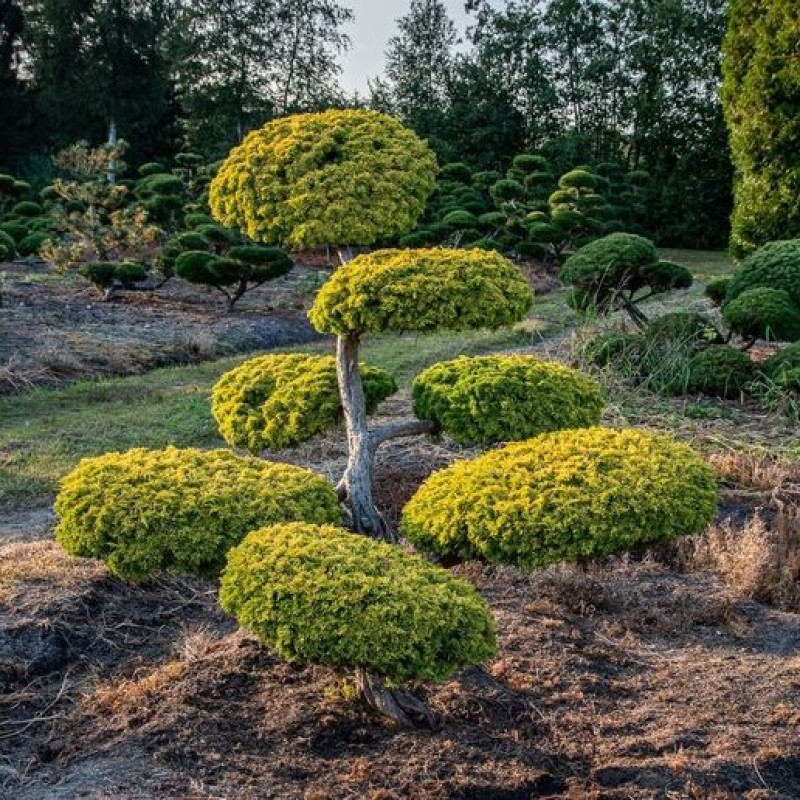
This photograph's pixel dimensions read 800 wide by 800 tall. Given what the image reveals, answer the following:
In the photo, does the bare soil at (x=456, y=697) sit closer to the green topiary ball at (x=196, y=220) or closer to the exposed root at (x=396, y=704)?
the exposed root at (x=396, y=704)

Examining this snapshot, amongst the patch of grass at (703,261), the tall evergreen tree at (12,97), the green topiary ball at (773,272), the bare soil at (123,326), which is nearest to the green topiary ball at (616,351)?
the green topiary ball at (773,272)

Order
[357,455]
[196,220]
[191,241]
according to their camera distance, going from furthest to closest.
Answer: [196,220] → [191,241] → [357,455]

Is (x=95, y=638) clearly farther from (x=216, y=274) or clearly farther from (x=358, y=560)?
(x=216, y=274)

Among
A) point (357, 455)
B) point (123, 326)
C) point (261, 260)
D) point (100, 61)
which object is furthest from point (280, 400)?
point (100, 61)

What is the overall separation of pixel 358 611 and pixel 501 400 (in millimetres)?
1499

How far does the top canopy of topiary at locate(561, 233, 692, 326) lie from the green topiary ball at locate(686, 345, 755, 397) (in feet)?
4.38

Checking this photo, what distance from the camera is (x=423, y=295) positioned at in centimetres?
340

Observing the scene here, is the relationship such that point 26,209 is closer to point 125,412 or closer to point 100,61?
point 100,61

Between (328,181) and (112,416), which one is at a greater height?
(328,181)

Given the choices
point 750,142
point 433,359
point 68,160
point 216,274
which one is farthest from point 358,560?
point 68,160

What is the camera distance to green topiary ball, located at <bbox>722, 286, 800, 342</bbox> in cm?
713

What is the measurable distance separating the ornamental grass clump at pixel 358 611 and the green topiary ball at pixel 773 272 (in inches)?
230

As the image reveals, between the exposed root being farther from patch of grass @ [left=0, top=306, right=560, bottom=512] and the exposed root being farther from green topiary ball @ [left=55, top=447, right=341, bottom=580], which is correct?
patch of grass @ [left=0, top=306, right=560, bottom=512]

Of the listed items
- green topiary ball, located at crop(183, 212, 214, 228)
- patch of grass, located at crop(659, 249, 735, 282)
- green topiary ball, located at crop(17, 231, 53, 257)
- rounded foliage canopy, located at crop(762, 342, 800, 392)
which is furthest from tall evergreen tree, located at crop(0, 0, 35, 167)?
rounded foliage canopy, located at crop(762, 342, 800, 392)
